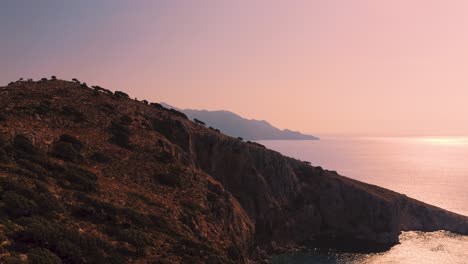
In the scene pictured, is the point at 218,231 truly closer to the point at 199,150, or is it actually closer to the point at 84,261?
the point at 84,261

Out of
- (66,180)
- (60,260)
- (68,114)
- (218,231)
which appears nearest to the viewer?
(60,260)

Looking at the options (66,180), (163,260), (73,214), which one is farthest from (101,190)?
(163,260)

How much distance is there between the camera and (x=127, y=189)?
48.2 metres

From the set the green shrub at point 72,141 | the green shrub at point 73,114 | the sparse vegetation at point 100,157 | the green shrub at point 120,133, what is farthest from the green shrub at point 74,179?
the green shrub at point 73,114

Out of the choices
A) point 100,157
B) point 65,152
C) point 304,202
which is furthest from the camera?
point 304,202

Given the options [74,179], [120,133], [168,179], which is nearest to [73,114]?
[120,133]

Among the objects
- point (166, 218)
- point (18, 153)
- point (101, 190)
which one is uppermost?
point (18, 153)

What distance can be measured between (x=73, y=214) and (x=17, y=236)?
8607 mm

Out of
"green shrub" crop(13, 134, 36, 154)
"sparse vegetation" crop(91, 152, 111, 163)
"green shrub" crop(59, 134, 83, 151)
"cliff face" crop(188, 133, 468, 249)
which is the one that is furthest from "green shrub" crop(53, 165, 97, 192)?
"cliff face" crop(188, 133, 468, 249)

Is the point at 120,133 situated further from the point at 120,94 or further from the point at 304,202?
the point at 304,202

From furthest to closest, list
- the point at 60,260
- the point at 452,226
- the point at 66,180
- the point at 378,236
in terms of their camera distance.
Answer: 1. the point at 452,226
2. the point at 378,236
3. the point at 66,180
4. the point at 60,260

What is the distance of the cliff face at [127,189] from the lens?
1229 inches

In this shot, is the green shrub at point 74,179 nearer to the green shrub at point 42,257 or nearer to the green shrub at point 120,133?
the green shrub at point 42,257

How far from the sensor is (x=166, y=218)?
4416 centimetres
